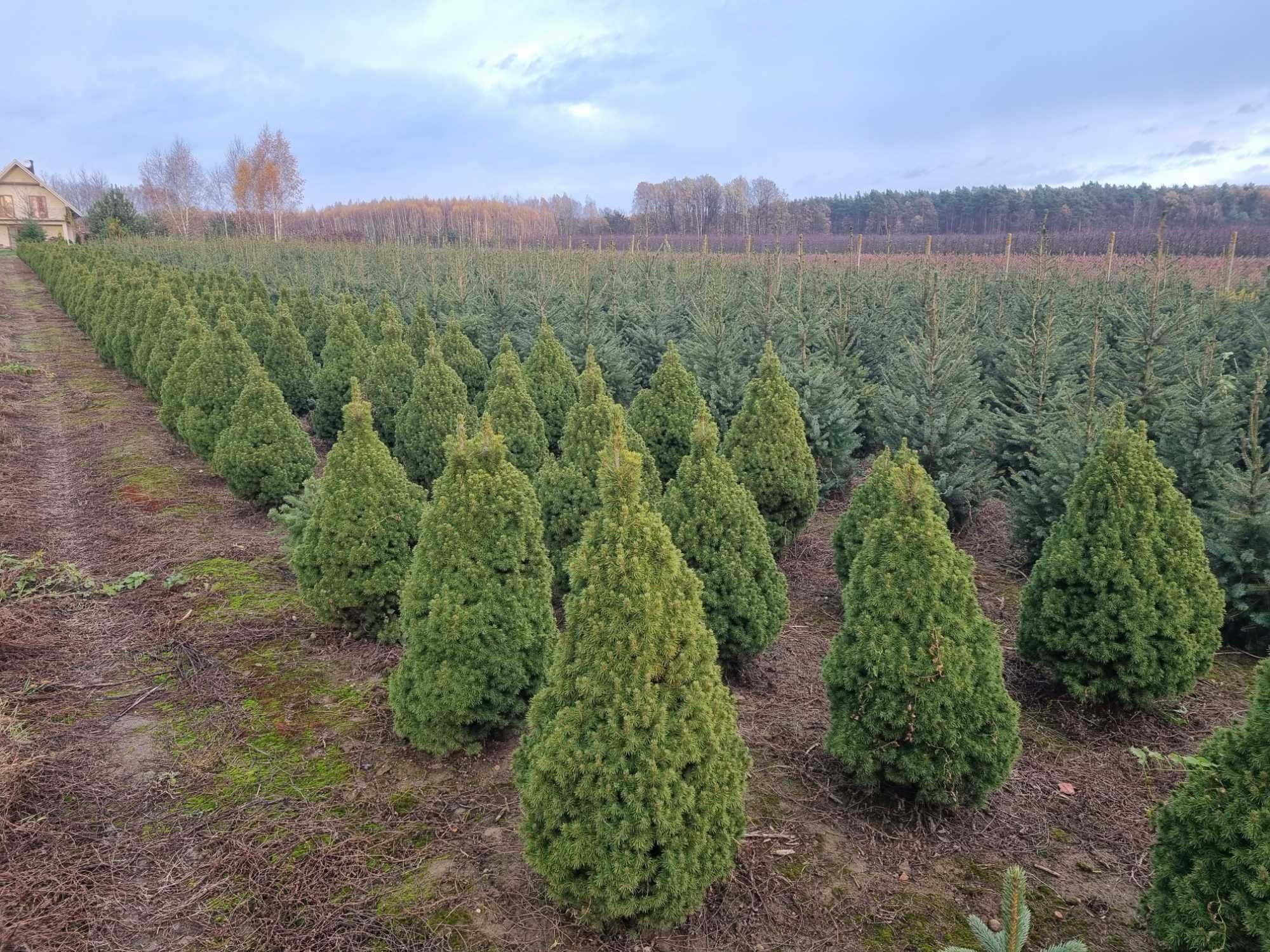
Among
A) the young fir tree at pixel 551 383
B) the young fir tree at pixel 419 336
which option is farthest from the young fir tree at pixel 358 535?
the young fir tree at pixel 419 336

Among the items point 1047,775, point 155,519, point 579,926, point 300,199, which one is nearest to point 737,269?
point 155,519

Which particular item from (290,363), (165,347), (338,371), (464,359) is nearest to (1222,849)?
(464,359)

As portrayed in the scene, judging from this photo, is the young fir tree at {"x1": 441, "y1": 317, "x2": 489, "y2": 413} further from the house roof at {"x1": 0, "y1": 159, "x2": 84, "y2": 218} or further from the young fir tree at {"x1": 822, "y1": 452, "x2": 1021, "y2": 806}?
the house roof at {"x1": 0, "y1": 159, "x2": 84, "y2": 218}

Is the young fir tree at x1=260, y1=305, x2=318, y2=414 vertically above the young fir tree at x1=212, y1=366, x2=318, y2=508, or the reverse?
the young fir tree at x1=260, y1=305, x2=318, y2=414

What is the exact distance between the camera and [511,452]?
316 inches

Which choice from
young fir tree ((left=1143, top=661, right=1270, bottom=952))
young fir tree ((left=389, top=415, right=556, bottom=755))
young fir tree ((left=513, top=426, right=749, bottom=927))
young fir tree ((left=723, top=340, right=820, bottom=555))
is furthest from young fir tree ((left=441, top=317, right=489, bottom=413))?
young fir tree ((left=1143, top=661, right=1270, bottom=952))

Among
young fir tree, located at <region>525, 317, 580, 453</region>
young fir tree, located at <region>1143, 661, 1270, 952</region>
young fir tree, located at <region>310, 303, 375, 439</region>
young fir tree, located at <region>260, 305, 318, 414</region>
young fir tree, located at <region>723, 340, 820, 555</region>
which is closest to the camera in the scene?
young fir tree, located at <region>1143, 661, 1270, 952</region>

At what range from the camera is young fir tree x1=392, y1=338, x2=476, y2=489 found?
8805 mm

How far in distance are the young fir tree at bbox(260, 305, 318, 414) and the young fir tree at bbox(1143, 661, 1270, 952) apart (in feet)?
41.8

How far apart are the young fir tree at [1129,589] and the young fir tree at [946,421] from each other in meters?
2.84

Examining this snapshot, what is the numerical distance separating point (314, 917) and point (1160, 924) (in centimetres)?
358

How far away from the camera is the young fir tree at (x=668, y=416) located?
799 cm

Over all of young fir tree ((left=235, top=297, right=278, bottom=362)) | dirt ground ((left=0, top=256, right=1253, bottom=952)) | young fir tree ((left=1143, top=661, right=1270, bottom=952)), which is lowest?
dirt ground ((left=0, top=256, right=1253, bottom=952))

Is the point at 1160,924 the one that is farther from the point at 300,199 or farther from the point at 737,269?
the point at 300,199
